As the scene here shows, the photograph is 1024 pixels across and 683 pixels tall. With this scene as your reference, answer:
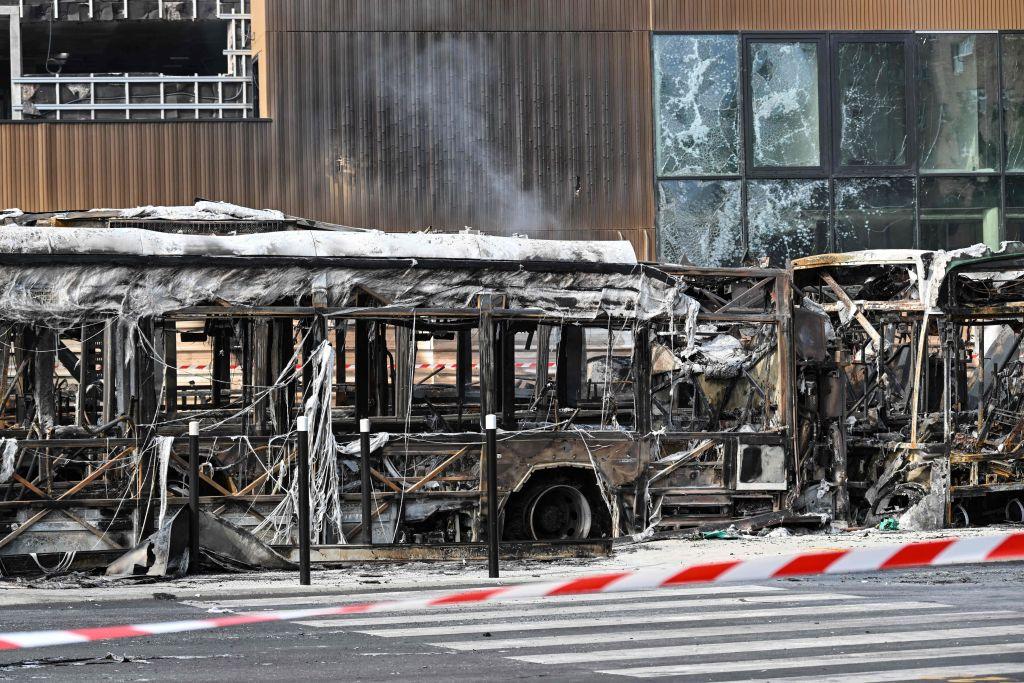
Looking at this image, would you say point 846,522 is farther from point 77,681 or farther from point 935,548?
point 77,681

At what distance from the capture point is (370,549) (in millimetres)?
15383

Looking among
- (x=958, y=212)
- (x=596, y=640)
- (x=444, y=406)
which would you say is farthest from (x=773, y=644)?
(x=958, y=212)

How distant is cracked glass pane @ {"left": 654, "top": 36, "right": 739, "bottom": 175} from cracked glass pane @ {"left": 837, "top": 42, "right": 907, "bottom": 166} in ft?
7.41

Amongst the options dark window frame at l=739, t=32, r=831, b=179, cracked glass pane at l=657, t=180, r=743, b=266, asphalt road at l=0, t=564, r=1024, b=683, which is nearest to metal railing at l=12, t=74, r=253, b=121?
cracked glass pane at l=657, t=180, r=743, b=266

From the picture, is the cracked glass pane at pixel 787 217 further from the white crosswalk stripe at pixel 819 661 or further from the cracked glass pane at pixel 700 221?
the white crosswalk stripe at pixel 819 661

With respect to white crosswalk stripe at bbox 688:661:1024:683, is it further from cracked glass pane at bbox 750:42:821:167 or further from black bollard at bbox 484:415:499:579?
cracked glass pane at bbox 750:42:821:167

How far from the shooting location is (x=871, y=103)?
31609 mm

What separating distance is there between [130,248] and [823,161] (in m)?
18.8

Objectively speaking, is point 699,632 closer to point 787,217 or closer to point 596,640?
point 596,640

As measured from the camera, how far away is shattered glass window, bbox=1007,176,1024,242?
106ft

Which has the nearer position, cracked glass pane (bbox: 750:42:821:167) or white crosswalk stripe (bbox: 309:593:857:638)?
white crosswalk stripe (bbox: 309:593:857:638)

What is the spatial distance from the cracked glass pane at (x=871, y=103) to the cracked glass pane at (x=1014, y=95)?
2321 mm

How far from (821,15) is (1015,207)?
18.6 ft

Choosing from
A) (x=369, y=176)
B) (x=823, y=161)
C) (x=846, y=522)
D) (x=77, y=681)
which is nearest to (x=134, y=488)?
(x=77, y=681)
